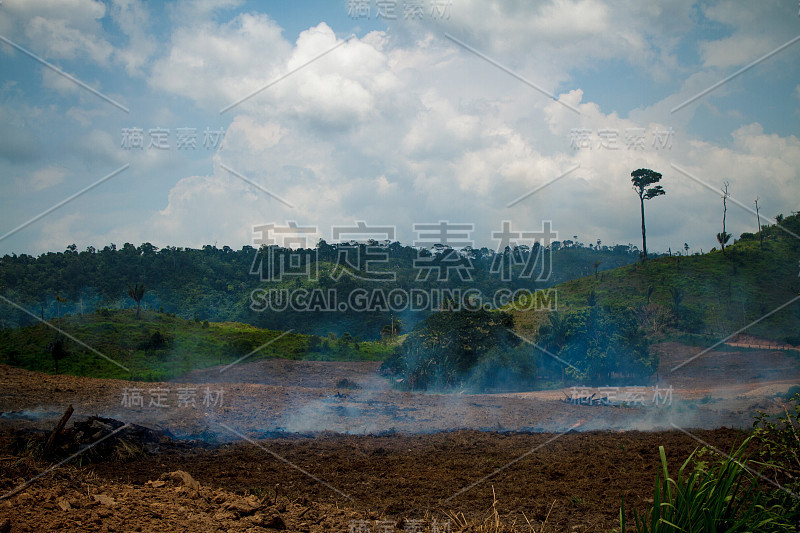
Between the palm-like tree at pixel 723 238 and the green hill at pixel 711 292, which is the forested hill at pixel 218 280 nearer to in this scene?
the green hill at pixel 711 292

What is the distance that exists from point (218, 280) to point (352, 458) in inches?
1572

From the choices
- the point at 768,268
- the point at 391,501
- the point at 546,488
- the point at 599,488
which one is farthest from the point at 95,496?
the point at 768,268

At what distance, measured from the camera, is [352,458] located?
906cm

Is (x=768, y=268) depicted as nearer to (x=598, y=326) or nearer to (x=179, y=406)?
(x=598, y=326)

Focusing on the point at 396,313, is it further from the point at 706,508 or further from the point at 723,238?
the point at 706,508

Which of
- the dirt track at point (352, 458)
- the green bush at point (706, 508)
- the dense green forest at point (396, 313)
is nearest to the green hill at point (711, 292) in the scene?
the dense green forest at point (396, 313)

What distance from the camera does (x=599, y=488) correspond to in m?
7.25

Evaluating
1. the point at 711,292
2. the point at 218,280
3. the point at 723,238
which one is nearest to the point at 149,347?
the point at 218,280

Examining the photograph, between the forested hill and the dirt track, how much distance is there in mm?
22389

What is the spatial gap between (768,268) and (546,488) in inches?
1794

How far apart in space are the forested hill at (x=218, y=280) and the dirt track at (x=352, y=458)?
22.4 m

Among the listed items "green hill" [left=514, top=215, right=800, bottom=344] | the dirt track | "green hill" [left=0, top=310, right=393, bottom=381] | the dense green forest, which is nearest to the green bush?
the dirt track

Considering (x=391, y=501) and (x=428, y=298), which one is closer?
(x=391, y=501)

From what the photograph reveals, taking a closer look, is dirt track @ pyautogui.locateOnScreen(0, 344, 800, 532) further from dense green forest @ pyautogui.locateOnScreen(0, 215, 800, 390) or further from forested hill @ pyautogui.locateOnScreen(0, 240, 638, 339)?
forested hill @ pyautogui.locateOnScreen(0, 240, 638, 339)
